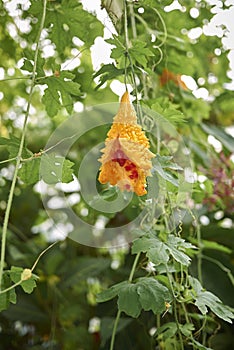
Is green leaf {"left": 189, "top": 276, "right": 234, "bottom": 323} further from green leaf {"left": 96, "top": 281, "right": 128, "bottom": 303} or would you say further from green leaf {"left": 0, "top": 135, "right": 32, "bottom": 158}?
green leaf {"left": 0, "top": 135, "right": 32, "bottom": 158}

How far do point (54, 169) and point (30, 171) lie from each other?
48 millimetres

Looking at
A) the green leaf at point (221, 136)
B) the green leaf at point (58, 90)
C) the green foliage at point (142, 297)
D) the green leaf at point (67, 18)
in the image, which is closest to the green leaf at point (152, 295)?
the green foliage at point (142, 297)

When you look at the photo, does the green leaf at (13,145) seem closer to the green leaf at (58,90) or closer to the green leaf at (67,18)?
the green leaf at (58,90)

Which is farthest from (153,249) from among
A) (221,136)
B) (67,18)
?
(221,136)

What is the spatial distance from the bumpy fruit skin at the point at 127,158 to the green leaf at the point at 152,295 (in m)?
→ 0.12

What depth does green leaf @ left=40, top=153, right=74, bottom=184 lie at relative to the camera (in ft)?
2.09

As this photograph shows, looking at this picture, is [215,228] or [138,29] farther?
[215,228]

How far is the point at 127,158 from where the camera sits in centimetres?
56

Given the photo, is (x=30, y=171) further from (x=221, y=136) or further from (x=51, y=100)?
(x=221, y=136)

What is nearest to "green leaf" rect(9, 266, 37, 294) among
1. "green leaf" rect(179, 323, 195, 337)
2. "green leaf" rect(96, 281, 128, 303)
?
"green leaf" rect(96, 281, 128, 303)

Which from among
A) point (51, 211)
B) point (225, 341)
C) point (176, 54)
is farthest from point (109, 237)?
point (176, 54)

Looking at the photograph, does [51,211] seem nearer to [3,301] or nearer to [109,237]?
[109,237]

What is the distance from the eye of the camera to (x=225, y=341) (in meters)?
1.15

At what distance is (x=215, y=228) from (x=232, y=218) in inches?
3.5
